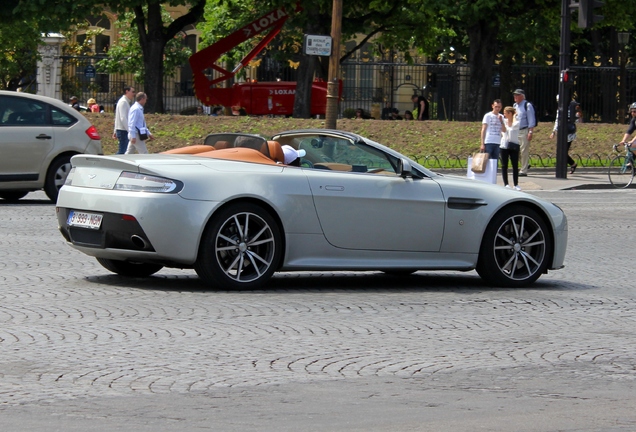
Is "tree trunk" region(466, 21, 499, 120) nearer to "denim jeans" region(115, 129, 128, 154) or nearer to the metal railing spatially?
the metal railing

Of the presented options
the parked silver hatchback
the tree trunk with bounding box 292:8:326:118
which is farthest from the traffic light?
the tree trunk with bounding box 292:8:326:118

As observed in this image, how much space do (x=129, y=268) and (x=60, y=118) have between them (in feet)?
25.8

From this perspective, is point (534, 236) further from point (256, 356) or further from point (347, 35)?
point (347, 35)

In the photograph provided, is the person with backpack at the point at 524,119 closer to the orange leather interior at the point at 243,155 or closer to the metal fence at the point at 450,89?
the orange leather interior at the point at 243,155

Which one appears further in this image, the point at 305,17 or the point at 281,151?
the point at 305,17

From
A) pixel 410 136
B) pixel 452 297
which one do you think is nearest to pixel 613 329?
pixel 452 297

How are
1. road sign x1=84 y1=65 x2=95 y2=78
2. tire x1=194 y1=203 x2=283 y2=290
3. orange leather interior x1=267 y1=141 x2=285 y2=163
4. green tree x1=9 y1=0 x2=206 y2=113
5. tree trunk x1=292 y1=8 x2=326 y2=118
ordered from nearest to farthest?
tire x1=194 y1=203 x2=283 y2=290, orange leather interior x1=267 y1=141 x2=285 y2=163, green tree x1=9 y1=0 x2=206 y2=113, tree trunk x1=292 y1=8 x2=326 y2=118, road sign x1=84 y1=65 x2=95 y2=78

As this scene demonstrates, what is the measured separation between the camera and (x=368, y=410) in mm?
5383

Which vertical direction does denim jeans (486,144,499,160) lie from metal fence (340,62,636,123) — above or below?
below

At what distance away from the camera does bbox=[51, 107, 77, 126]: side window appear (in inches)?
680

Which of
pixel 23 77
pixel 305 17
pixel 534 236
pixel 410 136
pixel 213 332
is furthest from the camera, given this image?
pixel 23 77

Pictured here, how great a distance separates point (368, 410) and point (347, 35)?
35208 millimetres

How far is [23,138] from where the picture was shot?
16.8 m

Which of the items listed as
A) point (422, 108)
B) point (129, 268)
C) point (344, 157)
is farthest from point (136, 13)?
point (344, 157)
